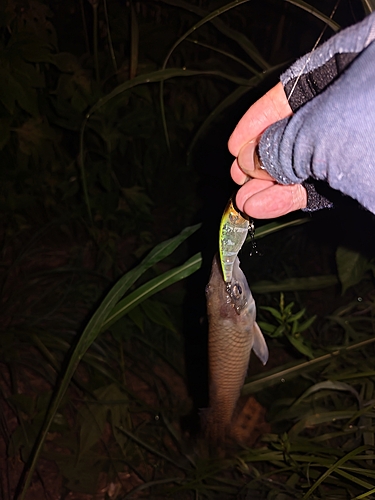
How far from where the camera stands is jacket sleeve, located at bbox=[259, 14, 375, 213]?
408mm

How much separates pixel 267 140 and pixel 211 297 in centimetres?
42

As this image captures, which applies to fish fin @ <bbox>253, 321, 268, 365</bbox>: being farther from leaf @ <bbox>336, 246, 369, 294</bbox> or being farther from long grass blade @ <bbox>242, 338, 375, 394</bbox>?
long grass blade @ <bbox>242, 338, 375, 394</bbox>

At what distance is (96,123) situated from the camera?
206cm

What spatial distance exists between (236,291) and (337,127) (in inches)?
19.4

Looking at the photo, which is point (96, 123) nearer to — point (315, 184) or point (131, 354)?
point (131, 354)

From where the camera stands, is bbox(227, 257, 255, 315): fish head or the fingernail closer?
the fingernail

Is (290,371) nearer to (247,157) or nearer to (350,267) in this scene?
(350,267)

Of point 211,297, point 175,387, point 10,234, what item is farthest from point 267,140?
point 10,234

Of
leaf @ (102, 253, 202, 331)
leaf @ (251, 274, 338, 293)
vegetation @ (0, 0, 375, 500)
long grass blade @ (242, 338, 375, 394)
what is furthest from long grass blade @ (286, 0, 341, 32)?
long grass blade @ (242, 338, 375, 394)

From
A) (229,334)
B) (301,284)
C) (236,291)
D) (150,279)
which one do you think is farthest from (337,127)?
(150,279)

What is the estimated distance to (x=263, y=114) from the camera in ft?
2.17

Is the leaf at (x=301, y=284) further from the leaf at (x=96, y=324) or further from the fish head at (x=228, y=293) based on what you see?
the fish head at (x=228, y=293)

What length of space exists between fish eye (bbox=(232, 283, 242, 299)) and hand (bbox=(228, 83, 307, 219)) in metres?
0.18

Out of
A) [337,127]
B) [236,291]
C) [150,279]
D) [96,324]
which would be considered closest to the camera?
[337,127]
